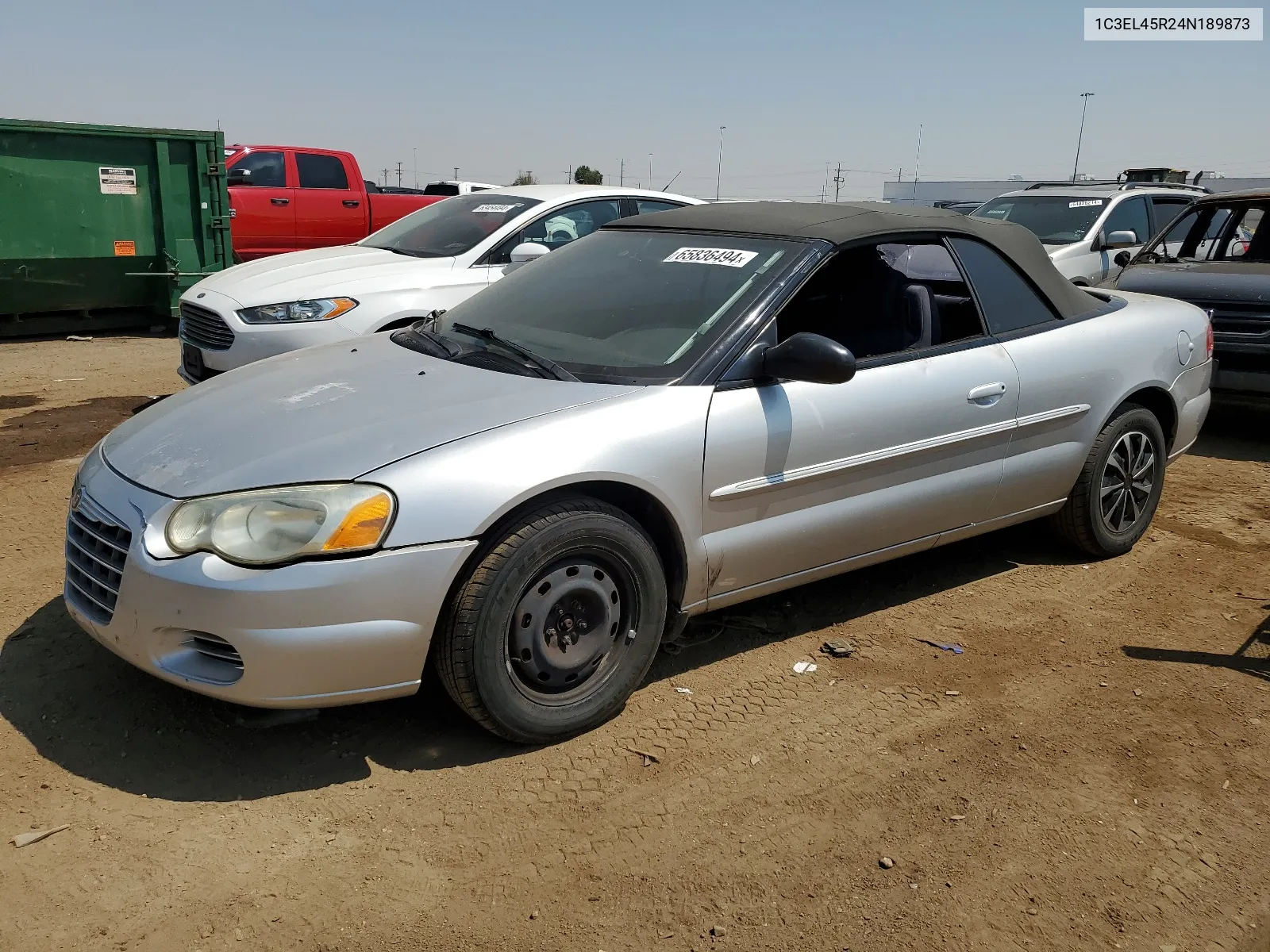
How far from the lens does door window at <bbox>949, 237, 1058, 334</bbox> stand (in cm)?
432

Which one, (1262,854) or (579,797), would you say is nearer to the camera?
(1262,854)

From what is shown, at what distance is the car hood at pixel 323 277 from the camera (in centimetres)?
667

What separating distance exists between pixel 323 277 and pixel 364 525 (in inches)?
174

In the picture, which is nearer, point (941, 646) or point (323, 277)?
point (941, 646)

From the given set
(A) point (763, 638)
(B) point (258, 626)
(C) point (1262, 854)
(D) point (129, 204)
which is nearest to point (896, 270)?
(A) point (763, 638)

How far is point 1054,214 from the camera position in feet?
36.4

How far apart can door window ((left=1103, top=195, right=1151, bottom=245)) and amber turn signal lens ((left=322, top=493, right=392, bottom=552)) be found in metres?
9.78

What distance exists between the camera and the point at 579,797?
299cm

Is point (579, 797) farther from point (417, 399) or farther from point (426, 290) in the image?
point (426, 290)

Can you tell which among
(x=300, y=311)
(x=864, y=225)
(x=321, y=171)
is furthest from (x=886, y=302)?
(x=321, y=171)

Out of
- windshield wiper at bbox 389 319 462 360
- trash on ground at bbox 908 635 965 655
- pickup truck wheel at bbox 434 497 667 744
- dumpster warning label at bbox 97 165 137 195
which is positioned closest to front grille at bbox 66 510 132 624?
pickup truck wheel at bbox 434 497 667 744

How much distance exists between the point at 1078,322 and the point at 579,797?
121 inches

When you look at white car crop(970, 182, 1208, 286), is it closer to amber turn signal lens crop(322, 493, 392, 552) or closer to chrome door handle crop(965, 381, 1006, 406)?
chrome door handle crop(965, 381, 1006, 406)

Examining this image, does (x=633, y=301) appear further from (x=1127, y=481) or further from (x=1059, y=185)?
(x=1059, y=185)
